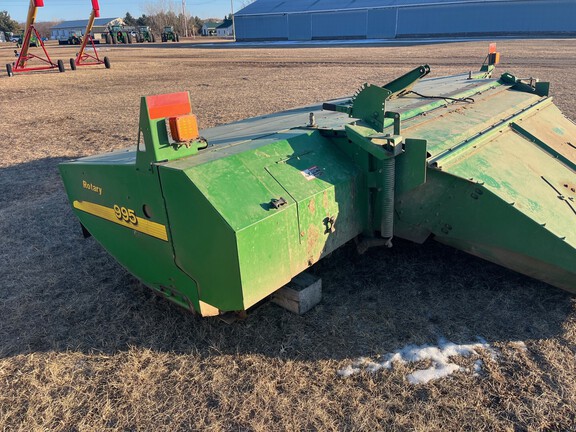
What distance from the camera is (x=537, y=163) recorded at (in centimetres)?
342

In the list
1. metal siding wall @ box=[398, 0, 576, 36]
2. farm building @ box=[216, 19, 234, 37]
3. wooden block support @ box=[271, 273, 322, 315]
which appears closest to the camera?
wooden block support @ box=[271, 273, 322, 315]

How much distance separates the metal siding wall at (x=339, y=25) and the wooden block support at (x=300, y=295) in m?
45.8

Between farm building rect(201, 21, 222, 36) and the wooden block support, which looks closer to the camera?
the wooden block support

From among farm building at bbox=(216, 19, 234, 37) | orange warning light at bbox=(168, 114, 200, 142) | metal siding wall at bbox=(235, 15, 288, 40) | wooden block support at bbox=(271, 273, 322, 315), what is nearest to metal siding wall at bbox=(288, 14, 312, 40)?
metal siding wall at bbox=(235, 15, 288, 40)

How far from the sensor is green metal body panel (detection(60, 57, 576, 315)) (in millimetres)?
2416

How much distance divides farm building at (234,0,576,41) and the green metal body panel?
42779 mm

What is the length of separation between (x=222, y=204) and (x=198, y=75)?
16.0 meters

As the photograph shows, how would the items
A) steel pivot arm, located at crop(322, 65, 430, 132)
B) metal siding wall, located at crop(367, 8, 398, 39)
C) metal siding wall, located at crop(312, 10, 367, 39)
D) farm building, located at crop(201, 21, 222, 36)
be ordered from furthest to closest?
A: 1. farm building, located at crop(201, 21, 222, 36)
2. metal siding wall, located at crop(312, 10, 367, 39)
3. metal siding wall, located at crop(367, 8, 398, 39)
4. steel pivot arm, located at crop(322, 65, 430, 132)

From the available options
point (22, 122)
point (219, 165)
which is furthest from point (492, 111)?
point (22, 122)

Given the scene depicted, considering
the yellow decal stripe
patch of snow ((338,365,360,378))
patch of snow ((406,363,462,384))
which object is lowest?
patch of snow ((338,365,360,378))

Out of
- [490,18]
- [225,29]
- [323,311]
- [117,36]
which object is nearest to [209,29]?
[225,29]

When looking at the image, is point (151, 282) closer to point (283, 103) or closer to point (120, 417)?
point (120, 417)

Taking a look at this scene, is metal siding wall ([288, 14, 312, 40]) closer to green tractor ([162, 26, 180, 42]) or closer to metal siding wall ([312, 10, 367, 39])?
metal siding wall ([312, 10, 367, 39])

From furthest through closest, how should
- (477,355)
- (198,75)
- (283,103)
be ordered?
1. (198,75)
2. (283,103)
3. (477,355)
